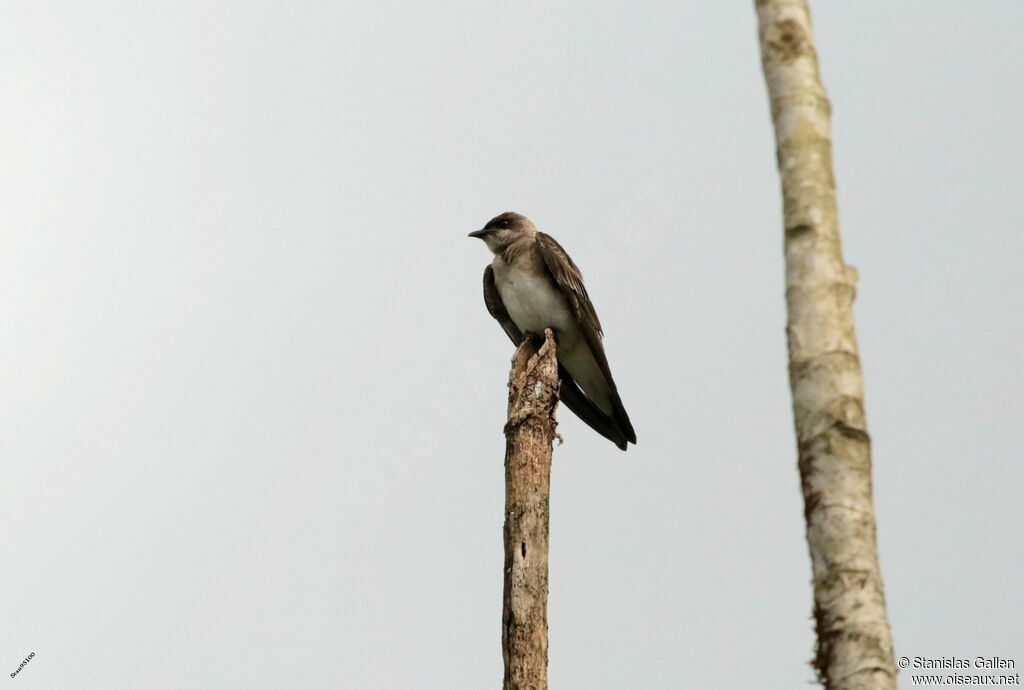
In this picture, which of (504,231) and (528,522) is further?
Answer: (504,231)

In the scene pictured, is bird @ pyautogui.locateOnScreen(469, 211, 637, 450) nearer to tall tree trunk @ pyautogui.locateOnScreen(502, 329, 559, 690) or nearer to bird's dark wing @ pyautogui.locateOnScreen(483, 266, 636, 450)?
bird's dark wing @ pyautogui.locateOnScreen(483, 266, 636, 450)

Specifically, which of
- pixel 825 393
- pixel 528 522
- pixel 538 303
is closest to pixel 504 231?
pixel 538 303

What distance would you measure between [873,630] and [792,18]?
2434 millimetres

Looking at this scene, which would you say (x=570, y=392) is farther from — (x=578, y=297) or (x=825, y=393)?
(x=825, y=393)

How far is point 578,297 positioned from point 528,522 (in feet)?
13.0

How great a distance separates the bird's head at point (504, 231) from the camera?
1263cm

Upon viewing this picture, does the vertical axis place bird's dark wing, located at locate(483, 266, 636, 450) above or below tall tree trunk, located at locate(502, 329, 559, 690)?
above

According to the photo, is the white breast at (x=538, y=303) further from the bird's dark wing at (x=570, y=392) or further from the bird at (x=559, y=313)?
the bird's dark wing at (x=570, y=392)

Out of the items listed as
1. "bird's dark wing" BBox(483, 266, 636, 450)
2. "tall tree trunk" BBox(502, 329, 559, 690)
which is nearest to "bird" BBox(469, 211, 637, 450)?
"bird's dark wing" BBox(483, 266, 636, 450)

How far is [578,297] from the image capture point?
11680mm

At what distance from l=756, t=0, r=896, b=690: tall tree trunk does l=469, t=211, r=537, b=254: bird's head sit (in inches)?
315

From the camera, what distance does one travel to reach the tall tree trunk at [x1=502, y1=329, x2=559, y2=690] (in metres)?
7.66

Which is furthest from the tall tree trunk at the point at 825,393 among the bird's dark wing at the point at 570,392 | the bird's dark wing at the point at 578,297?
the bird's dark wing at the point at 570,392

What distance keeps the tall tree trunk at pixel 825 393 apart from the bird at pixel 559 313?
7116mm
